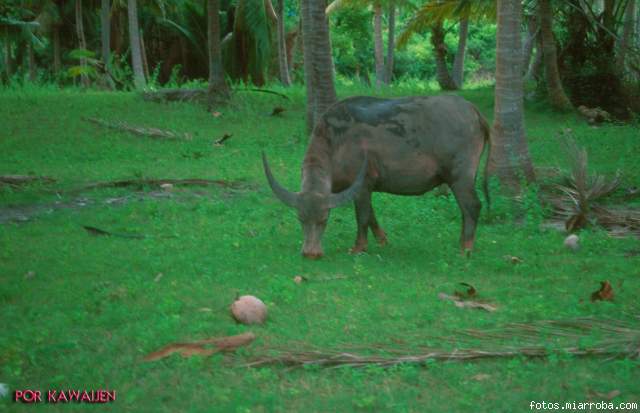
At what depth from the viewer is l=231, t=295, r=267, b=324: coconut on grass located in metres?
6.96

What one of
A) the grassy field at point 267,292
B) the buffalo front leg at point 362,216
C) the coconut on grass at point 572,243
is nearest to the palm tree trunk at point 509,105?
the grassy field at point 267,292

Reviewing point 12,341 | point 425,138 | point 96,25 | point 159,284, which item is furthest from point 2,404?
point 96,25

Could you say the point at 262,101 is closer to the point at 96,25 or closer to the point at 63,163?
the point at 63,163

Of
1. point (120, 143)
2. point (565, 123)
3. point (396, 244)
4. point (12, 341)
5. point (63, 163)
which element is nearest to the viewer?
point (12, 341)

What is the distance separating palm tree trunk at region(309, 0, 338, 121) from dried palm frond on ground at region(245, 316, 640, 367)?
9807mm

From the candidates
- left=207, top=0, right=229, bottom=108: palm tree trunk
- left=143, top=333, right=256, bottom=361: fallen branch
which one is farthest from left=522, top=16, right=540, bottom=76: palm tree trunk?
left=143, top=333, right=256, bottom=361: fallen branch

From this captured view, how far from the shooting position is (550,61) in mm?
21422

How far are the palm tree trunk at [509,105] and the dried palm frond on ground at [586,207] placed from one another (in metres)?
1.03

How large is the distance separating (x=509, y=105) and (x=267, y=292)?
20.9 feet

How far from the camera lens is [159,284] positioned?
27.3ft

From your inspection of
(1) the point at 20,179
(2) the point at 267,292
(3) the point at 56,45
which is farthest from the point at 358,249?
(3) the point at 56,45

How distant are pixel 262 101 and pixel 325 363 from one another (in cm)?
1747

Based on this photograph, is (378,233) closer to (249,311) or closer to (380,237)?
(380,237)

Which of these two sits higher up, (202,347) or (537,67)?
(537,67)
